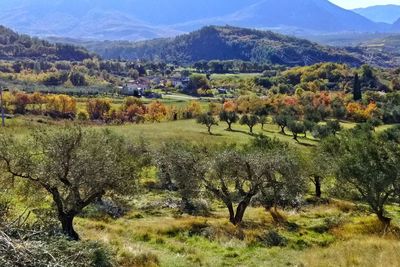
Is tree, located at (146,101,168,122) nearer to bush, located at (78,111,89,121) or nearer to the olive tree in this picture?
bush, located at (78,111,89,121)

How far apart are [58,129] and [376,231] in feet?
78.7

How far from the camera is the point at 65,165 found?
81.9ft

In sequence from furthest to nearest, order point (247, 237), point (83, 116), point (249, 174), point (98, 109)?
point (98, 109)
point (83, 116)
point (249, 174)
point (247, 237)

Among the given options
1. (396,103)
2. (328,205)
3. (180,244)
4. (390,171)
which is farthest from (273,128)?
(180,244)

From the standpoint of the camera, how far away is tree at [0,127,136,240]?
25047 millimetres

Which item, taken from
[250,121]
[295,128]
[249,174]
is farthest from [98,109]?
[249,174]

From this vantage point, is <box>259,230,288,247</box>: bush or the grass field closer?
the grass field

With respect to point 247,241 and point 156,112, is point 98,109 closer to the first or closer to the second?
point 156,112

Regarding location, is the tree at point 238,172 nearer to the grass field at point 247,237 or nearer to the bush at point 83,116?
the grass field at point 247,237

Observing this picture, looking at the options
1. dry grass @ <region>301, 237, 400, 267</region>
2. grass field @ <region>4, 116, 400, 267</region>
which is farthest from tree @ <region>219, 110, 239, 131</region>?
dry grass @ <region>301, 237, 400, 267</region>

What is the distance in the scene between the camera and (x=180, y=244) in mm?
→ 27375

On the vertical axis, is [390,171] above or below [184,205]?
above

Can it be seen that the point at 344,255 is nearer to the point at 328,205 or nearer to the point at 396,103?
the point at 328,205

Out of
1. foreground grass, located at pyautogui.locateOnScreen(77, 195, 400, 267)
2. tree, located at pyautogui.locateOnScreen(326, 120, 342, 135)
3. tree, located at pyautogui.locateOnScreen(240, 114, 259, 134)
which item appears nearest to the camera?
foreground grass, located at pyautogui.locateOnScreen(77, 195, 400, 267)
